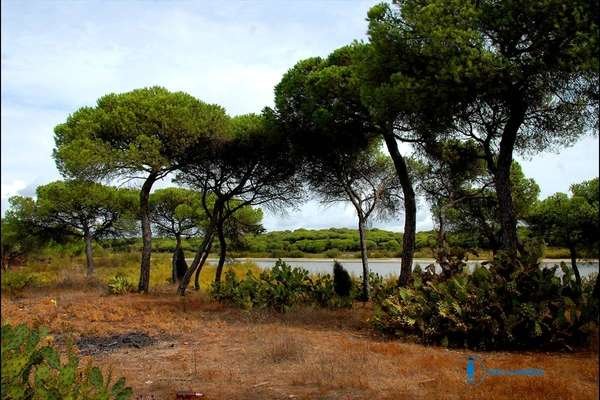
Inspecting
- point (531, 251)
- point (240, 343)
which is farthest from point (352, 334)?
point (531, 251)

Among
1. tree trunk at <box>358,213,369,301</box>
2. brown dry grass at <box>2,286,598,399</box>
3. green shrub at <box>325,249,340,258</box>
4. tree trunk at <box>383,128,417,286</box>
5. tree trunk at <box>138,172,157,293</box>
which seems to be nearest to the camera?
brown dry grass at <box>2,286,598,399</box>

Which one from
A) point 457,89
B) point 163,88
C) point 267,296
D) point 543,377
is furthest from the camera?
point 163,88

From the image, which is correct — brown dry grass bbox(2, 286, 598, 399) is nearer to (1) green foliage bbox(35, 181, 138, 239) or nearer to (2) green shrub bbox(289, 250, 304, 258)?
(1) green foliage bbox(35, 181, 138, 239)

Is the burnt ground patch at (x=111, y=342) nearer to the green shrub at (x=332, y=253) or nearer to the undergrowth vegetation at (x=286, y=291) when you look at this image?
the undergrowth vegetation at (x=286, y=291)

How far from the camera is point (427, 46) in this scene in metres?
10.8

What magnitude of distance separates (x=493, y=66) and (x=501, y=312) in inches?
176

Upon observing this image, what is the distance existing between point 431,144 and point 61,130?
1475cm

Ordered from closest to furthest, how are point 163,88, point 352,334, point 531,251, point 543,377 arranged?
point 543,377
point 531,251
point 352,334
point 163,88

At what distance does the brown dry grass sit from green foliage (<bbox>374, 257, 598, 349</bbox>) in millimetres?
524

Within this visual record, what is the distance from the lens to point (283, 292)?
15.9 meters

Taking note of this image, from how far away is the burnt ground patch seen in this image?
33.2 ft

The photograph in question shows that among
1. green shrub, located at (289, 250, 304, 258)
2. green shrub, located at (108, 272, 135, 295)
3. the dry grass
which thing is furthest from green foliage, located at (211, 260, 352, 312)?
green shrub, located at (289, 250, 304, 258)

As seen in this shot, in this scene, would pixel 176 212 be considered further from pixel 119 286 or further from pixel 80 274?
pixel 119 286

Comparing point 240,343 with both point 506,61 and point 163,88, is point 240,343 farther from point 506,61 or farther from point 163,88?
point 163,88
